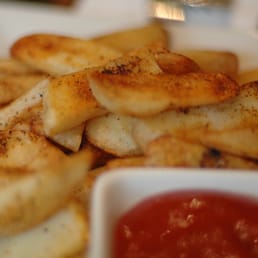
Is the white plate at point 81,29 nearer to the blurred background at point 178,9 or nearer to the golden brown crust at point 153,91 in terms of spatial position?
the blurred background at point 178,9

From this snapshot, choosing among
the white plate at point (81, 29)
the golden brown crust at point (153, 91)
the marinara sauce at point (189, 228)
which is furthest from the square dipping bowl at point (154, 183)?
the white plate at point (81, 29)

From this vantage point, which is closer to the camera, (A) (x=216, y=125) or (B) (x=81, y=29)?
(A) (x=216, y=125)

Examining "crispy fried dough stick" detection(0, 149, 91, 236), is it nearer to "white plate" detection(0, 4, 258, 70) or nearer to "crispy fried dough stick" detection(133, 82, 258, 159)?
"crispy fried dough stick" detection(133, 82, 258, 159)

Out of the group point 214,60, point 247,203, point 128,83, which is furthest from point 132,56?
point 247,203

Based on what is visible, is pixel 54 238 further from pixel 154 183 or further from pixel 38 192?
pixel 154 183

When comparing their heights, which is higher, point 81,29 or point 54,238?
point 81,29

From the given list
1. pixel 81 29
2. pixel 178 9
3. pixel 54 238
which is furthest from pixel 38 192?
pixel 178 9

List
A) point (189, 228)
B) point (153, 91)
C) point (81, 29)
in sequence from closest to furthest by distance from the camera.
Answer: point (189, 228) → point (153, 91) → point (81, 29)
